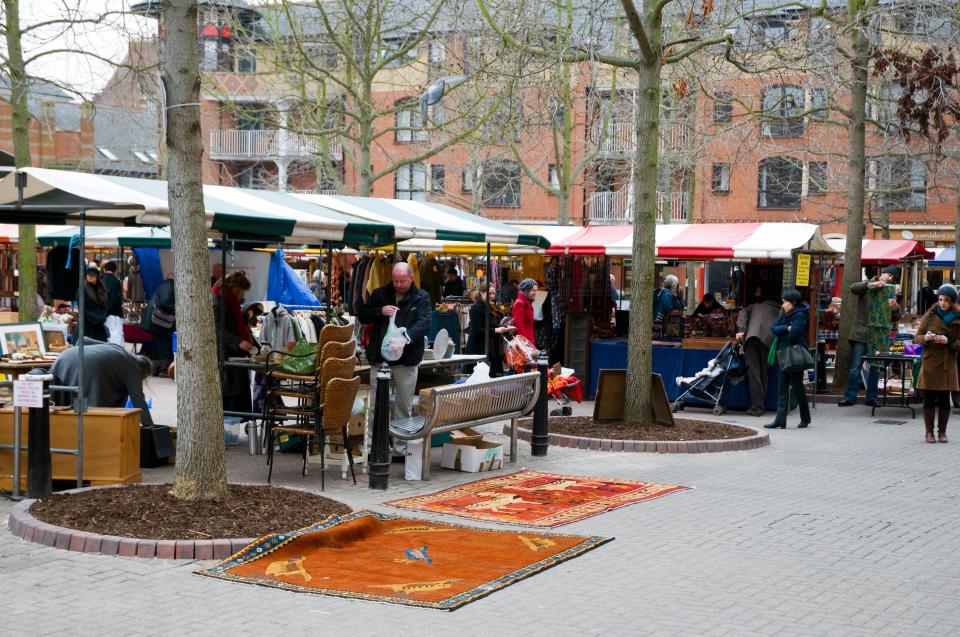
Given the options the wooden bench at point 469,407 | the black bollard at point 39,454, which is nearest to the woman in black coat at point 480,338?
the wooden bench at point 469,407

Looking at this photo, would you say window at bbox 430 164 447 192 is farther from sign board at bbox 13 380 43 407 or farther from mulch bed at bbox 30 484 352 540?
mulch bed at bbox 30 484 352 540

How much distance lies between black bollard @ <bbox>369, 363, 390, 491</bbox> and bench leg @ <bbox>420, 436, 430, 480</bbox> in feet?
1.82

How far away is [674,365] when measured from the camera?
18.0 meters

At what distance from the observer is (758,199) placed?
163ft

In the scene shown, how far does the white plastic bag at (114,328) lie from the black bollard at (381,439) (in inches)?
390


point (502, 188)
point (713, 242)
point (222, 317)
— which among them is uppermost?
point (502, 188)

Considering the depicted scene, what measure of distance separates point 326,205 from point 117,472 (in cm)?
578

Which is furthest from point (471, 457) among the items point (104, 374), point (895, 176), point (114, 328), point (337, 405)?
point (895, 176)

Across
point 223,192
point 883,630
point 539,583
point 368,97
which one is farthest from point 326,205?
point 368,97

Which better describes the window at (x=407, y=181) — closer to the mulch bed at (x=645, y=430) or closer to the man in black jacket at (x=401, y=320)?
the mulch bed at (x=645, y=430)

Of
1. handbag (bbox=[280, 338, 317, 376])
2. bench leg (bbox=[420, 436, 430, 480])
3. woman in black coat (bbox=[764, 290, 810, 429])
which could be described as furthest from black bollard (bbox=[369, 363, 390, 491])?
woman in black coat (bbox=[764, 290, 810, 429])

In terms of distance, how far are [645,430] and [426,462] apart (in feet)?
12.4

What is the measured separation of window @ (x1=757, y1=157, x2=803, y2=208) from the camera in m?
46.3

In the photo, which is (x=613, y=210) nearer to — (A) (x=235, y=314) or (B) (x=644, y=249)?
(B) (x=644, y=249)
